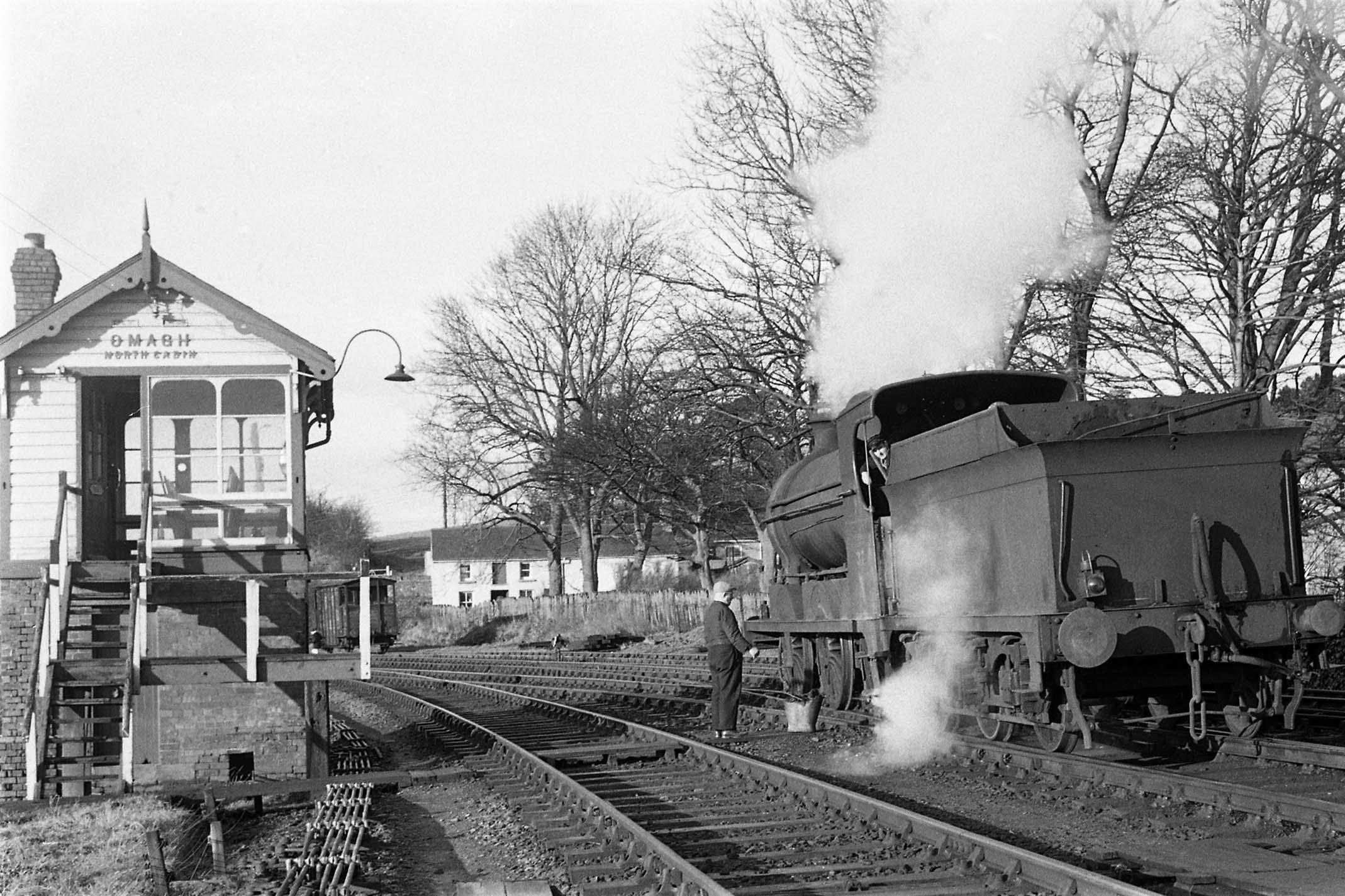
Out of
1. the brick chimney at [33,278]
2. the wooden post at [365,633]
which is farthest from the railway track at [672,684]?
the brick chimney at [33,278]

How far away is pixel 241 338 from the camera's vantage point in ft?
41.0

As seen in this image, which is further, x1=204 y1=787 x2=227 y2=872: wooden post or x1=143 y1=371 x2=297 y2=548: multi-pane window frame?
x1=143 y1=371 x2=297 y2=548: multi-pane window frame

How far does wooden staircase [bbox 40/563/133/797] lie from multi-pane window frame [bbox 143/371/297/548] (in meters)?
0.69

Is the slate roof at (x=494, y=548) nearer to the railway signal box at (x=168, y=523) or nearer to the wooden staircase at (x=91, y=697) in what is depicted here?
the railway signal box at (x=168, y=523)

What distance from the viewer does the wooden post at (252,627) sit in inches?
431

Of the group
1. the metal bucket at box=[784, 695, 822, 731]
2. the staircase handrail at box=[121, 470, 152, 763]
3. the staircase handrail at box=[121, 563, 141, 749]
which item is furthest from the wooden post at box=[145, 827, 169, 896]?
the metal bucket at box=[784, 695, 822, 731]

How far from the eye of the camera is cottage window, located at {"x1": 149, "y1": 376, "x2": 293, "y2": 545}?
487 inches

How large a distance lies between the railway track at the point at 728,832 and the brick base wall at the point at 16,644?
13.4 ft

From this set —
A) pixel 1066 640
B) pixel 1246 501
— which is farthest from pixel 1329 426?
pixel 1066 640

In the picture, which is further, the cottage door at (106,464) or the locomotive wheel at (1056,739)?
the cottage door at (106,464)

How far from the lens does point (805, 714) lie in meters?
13.3

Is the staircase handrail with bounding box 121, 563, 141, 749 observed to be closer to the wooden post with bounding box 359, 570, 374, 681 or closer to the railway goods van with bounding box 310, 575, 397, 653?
the wooden post with bounding box 359, 570, 374, 681

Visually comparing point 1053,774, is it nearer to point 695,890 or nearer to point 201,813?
point 695,890

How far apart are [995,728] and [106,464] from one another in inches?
370
